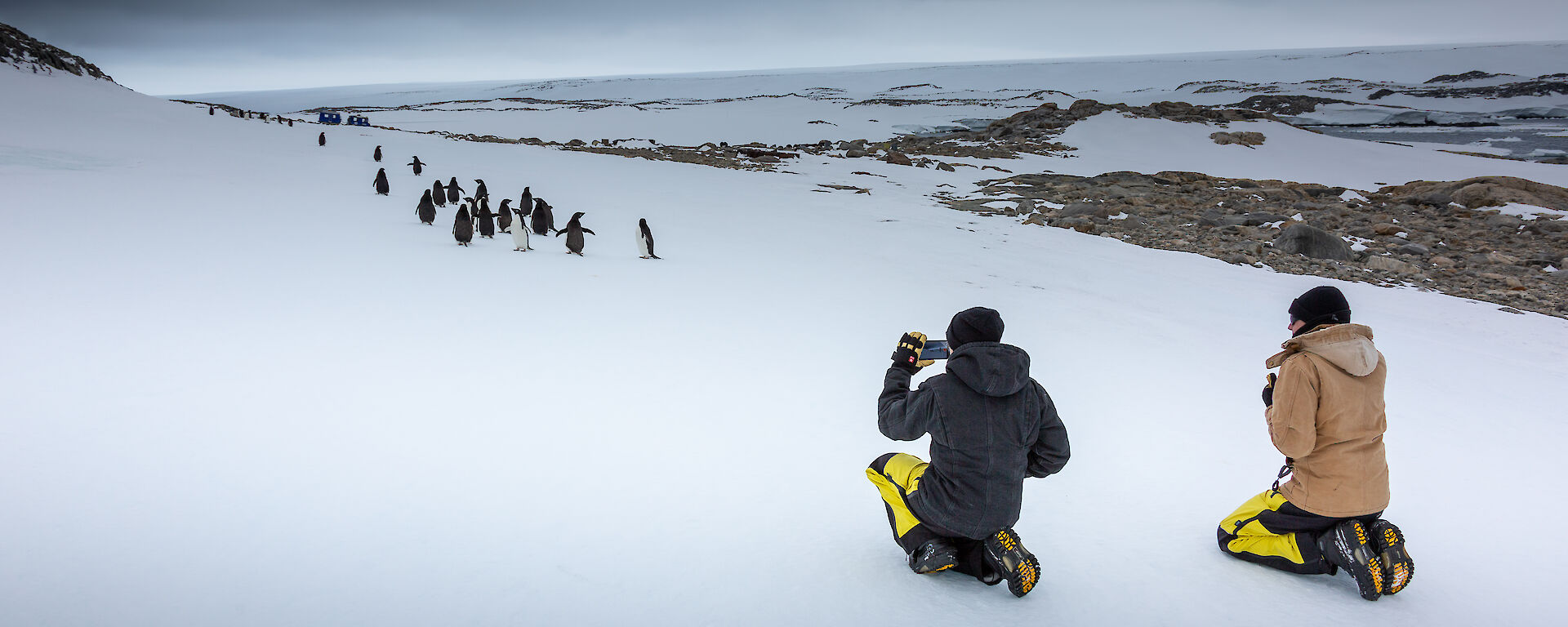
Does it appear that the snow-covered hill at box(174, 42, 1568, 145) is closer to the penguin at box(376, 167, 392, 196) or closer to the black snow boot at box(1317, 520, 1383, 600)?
the penguin at box(376, 167, 392, 196)

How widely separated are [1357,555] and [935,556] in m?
1.28

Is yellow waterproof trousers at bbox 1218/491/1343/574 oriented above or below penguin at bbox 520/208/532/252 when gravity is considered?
below

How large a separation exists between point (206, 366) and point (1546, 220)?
15500mm

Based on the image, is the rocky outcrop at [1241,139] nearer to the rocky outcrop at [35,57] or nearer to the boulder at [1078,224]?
the boulder at [1078,224]

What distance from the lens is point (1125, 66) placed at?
234ft

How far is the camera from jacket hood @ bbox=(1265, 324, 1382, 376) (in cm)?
208

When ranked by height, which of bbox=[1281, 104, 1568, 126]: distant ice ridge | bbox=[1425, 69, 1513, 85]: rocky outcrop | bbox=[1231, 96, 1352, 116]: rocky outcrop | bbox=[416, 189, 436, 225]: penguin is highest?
bbox=[1425, 69, 1513, 85]: rocky outcrop

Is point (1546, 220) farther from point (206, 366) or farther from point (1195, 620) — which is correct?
point (206, 366)

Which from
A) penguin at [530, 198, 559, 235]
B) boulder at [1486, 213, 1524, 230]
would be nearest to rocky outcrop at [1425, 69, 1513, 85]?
boulder at [1486, 213, 1524, 230]

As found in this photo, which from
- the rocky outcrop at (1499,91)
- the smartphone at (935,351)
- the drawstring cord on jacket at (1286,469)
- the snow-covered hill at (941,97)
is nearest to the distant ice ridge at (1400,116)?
the snow-covered hill at (941,97)

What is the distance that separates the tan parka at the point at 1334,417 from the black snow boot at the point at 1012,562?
845mm

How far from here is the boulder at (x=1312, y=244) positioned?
9.11 meters

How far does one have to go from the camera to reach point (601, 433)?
292cm

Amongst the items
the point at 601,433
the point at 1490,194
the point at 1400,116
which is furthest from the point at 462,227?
the point at 1400,116
